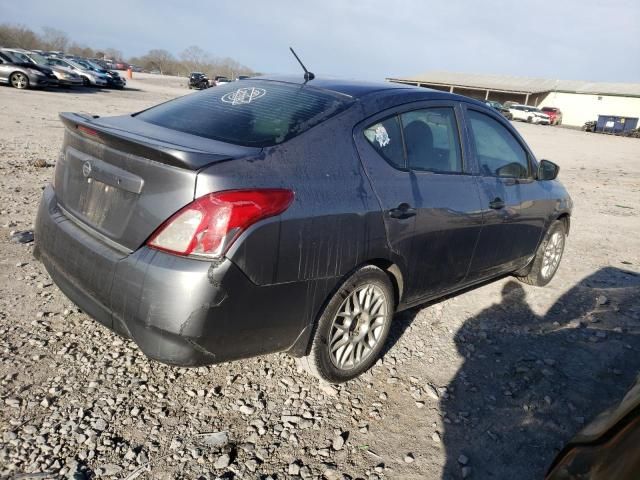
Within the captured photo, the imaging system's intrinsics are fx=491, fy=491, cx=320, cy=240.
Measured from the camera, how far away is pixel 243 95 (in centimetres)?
310

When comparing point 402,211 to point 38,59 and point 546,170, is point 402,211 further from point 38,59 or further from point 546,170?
point 38,59

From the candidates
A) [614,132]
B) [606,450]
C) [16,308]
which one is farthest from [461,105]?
[614,132]

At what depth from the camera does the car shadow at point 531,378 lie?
259cm

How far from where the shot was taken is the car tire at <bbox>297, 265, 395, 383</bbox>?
105 inches

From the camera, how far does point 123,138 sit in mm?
2346

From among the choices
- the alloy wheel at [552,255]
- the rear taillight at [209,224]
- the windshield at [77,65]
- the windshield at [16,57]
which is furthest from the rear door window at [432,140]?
the windshield at [77,65]

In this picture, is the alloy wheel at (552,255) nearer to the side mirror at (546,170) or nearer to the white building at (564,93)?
the side mirror at (546,170)

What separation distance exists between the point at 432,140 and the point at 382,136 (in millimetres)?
539

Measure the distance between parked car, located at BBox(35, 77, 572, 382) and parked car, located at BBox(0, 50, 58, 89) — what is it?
22.3 m

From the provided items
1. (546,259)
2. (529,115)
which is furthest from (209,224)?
(529,115)

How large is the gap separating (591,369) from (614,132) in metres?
49.2

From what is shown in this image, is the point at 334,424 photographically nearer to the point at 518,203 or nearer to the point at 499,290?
the point at 518,203

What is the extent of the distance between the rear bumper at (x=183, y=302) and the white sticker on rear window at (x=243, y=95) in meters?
1.18

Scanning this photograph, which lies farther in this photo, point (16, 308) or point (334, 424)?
point (16, 308)
